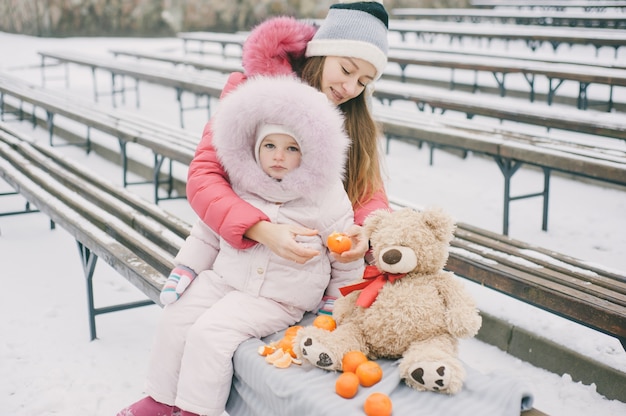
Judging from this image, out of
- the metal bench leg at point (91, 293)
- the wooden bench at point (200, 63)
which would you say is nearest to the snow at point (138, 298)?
the metal bench leg at point (91, 293)

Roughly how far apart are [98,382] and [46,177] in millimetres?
1811

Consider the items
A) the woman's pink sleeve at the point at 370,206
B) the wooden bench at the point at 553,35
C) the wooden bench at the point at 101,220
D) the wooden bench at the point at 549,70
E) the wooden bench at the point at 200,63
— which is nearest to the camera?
the woman's pink sleeve at the point at 370,206

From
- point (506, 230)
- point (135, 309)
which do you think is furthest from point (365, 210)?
point (506, 230)

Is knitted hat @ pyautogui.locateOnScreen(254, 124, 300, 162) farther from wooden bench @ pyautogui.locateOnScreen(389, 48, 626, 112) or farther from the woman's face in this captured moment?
wooden bench @ pyautogui.locateOnScreen(389, 48, 626, 112)

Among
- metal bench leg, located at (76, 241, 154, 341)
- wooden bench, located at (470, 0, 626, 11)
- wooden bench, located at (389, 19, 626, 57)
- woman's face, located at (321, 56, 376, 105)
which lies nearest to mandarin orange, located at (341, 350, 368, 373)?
woman's face, located at (321, 56, 376, 105)

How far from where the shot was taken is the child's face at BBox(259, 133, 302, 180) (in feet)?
6.15

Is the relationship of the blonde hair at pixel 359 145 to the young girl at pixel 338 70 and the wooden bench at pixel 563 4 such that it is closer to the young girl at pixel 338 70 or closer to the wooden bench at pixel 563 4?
the young girl at pixel 338 70

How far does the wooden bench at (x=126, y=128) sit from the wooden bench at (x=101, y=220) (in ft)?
2.07

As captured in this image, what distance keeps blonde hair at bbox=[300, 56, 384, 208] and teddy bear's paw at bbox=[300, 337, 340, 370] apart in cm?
62

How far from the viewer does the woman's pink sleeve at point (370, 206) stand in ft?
6.69

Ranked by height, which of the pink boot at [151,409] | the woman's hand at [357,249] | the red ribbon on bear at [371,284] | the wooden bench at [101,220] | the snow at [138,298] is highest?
the woman's hand at [357,249]

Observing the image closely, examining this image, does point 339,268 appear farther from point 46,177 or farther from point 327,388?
point 46,177

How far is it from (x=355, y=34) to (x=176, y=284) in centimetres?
101

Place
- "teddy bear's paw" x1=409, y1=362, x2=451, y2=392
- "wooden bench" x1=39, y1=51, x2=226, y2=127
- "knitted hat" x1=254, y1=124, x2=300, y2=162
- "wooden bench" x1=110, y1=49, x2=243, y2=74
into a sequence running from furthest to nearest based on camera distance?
"wooden bench" x1=110, y1=49, x2=243, y2=74 < "wooden bench" x1=39, y1=51, x2=226, y2=127 < "knitted hat" x1=254, y1=124, x2=300, y2=162 < "teddy bear's paw" x1=409, y1=362, x2=451, y2=392
